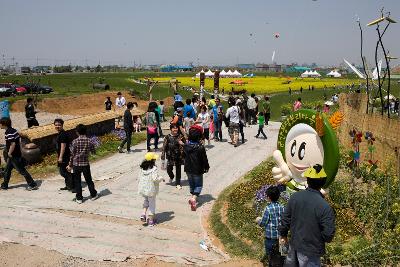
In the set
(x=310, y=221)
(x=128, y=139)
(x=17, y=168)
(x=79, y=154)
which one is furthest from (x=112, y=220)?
(x=128, y=139)

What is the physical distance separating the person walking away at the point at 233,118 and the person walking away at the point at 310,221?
9099 mm

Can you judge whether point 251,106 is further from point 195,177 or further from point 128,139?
point 195,177

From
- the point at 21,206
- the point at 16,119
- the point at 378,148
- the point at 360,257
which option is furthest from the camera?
the point at 16,119

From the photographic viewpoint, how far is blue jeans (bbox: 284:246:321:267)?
15.0 ft

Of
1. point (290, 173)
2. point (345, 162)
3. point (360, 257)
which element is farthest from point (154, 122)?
point (360, 257)

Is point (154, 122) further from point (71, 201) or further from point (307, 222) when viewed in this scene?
point (307, 222)

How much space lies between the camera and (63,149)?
9133mm

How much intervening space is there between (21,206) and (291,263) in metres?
6.24

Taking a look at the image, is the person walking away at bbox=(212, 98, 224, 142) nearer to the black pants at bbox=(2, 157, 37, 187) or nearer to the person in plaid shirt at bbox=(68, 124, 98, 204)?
the person in plaid shirt at bbox=(68, 124, 98, 204)

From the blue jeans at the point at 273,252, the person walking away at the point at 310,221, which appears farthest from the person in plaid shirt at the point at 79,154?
the person walking away at the point at 310,221

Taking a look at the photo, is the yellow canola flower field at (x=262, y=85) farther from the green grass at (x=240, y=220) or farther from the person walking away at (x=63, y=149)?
the person walking away at (x=63, y=149)

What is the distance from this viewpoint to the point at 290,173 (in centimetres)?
673

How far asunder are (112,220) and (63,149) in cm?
222

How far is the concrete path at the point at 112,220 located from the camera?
6.74m
